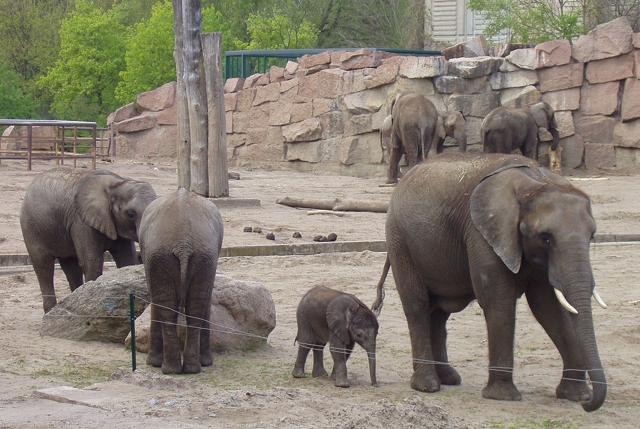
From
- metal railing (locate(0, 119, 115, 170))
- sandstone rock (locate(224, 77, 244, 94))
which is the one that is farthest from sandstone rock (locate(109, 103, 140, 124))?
sandstone rock (locate(224, 77, 244, 94))

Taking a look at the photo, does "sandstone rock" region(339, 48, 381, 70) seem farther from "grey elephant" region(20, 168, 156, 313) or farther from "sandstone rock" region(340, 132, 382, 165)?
"grey elephant" region(20, 168, 156, 313)

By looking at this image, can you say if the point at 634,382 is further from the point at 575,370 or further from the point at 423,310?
the point at 423,310

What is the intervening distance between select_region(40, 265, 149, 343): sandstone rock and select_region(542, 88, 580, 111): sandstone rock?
1805 centimetres

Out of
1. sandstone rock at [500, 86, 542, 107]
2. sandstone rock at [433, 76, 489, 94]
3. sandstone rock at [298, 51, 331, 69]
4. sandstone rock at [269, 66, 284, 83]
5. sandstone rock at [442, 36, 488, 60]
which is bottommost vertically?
sandstone rock at [500, 86, 542, 107]

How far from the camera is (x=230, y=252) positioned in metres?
14.7

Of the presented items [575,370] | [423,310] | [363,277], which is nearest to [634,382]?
[575,370]

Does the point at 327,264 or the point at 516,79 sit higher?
the point at 516,79

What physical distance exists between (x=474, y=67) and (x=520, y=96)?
1.15m

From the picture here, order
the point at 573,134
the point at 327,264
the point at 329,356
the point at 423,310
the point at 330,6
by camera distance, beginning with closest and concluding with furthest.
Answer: the point at 423,310 < the point at 329,356 < the point at 327,264 < the point at 573,134 < the point at 330,6

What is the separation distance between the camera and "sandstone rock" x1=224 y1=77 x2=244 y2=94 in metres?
32.4

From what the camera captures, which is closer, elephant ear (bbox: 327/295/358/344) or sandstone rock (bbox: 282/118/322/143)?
elephant ear (bbox: 327/295/358/344)

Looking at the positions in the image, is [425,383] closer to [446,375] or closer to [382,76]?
[446,375]

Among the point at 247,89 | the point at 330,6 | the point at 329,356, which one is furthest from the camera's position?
the point at 330,6

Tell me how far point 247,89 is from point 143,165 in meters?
3.94
